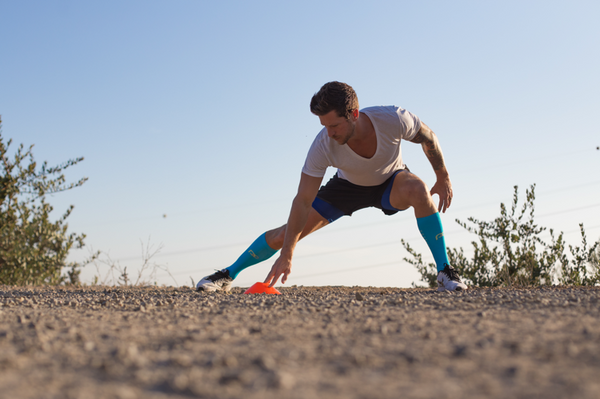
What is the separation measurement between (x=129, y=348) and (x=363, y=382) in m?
0.70

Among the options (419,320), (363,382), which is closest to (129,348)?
(363,382)

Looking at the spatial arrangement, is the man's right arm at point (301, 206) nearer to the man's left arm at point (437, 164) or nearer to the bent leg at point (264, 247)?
the bent leg at point (264, 247)

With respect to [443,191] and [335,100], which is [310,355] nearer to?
[335,100]

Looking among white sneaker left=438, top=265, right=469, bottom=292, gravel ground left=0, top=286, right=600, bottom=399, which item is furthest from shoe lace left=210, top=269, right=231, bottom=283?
gravel ground left=0, top=286, right=600, bottom=399

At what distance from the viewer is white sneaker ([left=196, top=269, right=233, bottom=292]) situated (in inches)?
167

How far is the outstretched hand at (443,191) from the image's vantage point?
399cm

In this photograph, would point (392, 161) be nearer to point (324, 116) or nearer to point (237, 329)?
point (324, 116)

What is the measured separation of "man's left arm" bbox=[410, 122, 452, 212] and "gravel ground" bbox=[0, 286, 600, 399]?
6.18 feet

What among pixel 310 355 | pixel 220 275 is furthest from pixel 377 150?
pixel 310 355

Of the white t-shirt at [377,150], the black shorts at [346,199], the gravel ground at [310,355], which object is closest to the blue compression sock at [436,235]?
the black shorts at [346,199]

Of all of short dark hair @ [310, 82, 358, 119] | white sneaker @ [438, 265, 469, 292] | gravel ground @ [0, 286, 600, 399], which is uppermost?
short dark hair @ [310, 82, 358, 119]

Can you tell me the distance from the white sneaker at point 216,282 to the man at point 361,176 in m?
0.01

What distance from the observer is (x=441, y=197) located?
13.2 ft

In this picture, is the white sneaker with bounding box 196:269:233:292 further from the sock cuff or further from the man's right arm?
the sock cuff
